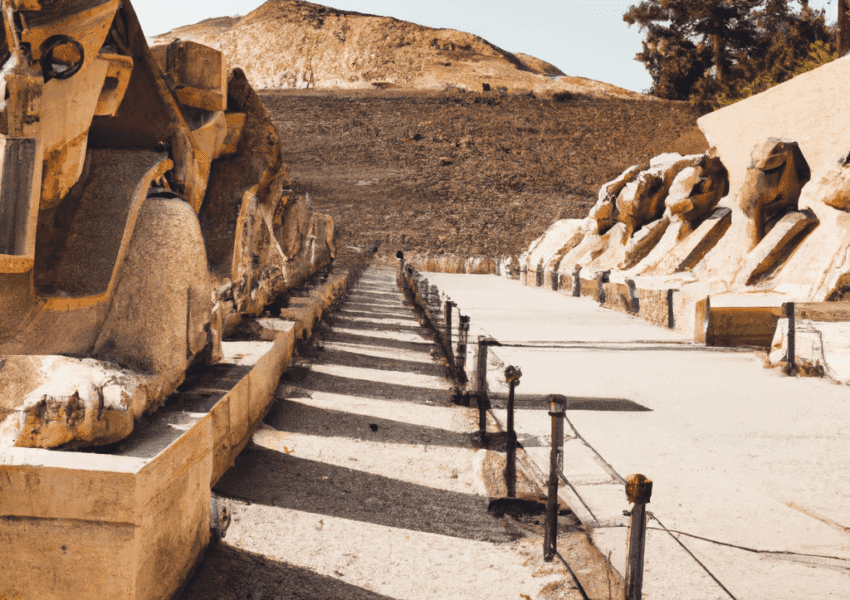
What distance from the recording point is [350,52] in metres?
72.3

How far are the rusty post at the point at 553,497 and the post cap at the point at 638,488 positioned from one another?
0.59 m

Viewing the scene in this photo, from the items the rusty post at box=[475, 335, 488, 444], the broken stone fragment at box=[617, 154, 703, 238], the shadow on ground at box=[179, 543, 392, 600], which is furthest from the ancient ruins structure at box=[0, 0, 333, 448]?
the broken stone fragment at box=[617, 154, 703, 238]

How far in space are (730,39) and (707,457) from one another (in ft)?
134

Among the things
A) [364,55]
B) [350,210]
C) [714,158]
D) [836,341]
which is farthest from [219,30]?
[836,341]

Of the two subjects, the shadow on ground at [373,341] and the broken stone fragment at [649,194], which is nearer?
the shadow on ground at [373,341]

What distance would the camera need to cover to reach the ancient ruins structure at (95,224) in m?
1.97

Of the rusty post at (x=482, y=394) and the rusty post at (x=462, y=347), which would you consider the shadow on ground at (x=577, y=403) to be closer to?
the rusty post at (x=482, y=394)

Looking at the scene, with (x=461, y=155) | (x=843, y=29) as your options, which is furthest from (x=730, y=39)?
(x=843, y=29)

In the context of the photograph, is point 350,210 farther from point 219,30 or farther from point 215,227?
point 219,30

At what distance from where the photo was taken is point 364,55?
235ft

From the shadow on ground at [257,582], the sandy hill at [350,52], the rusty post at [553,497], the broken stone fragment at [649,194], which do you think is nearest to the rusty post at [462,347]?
the rusty post at [553,497]

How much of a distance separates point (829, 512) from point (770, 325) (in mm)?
4240

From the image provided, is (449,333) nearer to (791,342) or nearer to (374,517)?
(791,342)

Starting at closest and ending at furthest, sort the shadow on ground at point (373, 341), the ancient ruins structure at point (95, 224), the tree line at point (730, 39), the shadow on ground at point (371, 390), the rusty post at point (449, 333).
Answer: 1. the ancient ruins structure at point (95, 224)
2. the shadow on ground at point (371, 390)
3. the rusty post at point (449, 333)
4. the shadow on ground at point (373, 341)
5. the tree line at point (730, 39)
